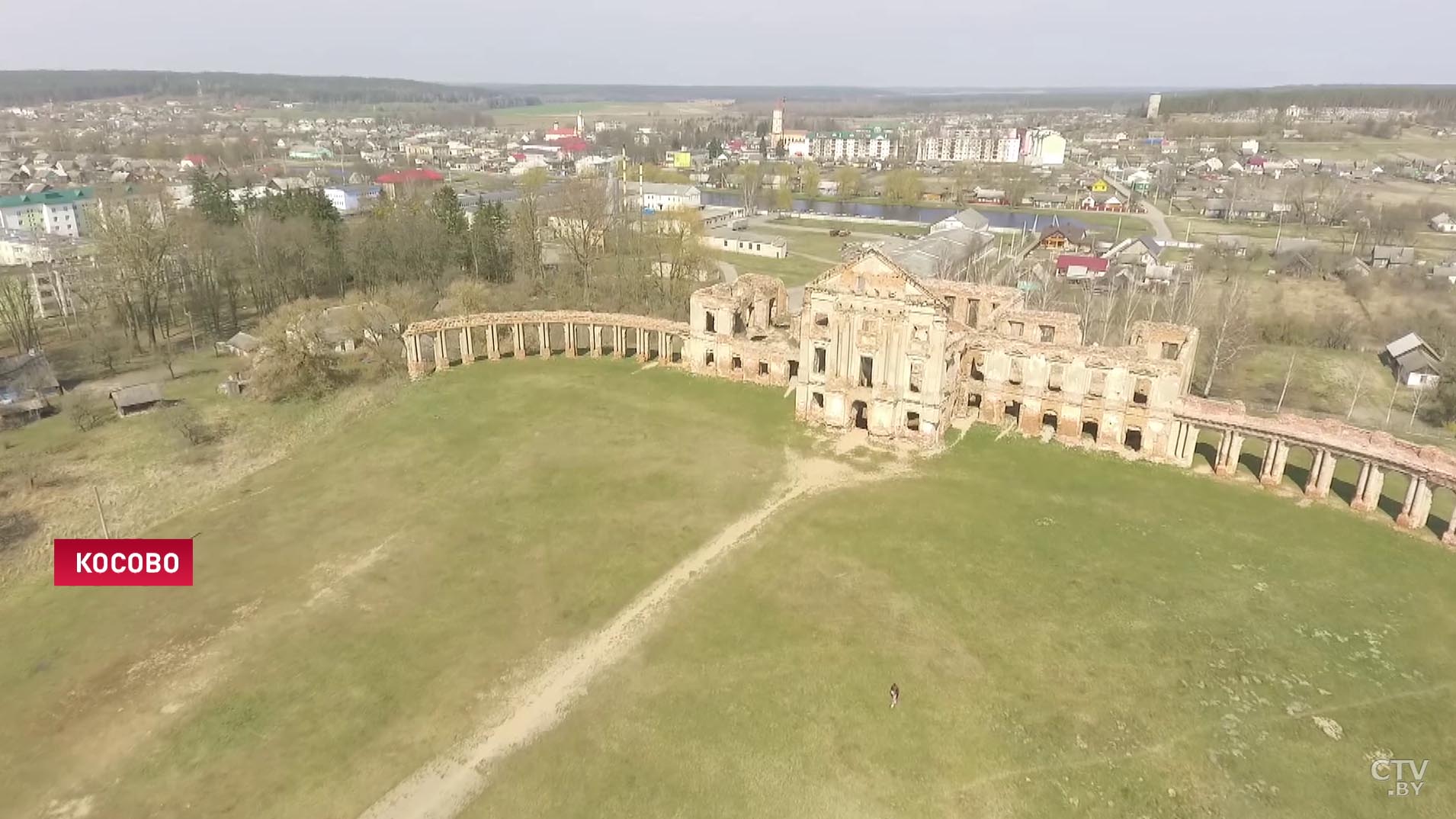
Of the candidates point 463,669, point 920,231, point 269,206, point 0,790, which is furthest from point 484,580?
point 920,231

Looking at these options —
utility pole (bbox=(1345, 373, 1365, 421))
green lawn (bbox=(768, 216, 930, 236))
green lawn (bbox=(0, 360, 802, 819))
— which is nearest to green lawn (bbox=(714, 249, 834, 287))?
green lawn (bbox=(768, 216, 930, 236))

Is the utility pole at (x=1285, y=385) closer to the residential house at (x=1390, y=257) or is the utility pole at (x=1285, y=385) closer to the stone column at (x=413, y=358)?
the residential house at (x=1390, y=257)

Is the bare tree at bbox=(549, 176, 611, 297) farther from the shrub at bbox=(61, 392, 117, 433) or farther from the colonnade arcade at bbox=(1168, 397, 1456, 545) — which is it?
the colonnade arcade at bbox=(1168, 397, 1456, 545)

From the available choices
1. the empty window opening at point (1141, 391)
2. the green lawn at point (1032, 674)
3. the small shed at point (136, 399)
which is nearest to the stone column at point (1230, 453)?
the green lawn at point (1032, 674)

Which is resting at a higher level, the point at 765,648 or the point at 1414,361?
the point at 1414,361

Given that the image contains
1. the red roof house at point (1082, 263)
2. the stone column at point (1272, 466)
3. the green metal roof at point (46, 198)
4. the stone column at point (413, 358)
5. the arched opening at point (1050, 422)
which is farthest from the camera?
the green metal roof at point (46, 198)

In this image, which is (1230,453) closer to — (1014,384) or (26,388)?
(1014,384)

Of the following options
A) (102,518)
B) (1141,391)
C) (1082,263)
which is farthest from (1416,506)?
(102,518)
